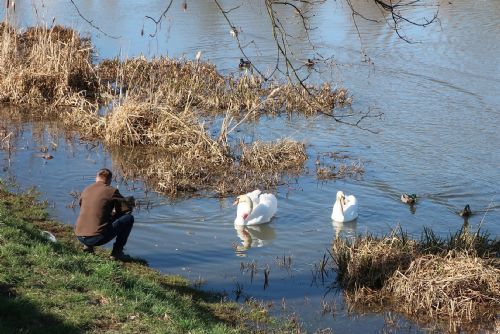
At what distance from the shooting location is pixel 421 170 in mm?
15359

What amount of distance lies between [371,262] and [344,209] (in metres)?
2.45

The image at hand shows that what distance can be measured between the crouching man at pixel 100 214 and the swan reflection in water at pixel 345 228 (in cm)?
371

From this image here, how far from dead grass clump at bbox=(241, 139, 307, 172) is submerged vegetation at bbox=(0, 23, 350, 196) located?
2 centimetres

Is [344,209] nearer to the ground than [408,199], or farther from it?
nearer to the ground

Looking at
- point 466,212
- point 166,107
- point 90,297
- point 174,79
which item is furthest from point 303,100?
point 90,297

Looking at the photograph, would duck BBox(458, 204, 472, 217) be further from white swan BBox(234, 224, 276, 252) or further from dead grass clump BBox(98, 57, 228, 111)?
dead grass clump BBox(98, 57, 228, 111)

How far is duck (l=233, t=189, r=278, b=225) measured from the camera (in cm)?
1197

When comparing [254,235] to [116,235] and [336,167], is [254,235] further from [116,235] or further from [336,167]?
[336,167]

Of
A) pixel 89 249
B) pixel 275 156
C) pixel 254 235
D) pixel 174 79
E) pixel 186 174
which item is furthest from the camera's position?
pixel 174 79

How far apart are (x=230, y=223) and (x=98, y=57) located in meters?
14.5

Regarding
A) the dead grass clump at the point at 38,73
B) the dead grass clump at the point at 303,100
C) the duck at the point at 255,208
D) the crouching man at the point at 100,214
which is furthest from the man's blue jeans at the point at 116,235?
the dead grass clump at the point at 303,100

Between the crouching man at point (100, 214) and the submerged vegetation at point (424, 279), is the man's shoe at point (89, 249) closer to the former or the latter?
the crouching man at point (100, 214)

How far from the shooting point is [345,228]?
1212cm

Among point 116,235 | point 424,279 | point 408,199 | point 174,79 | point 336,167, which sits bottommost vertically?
point 424,279
